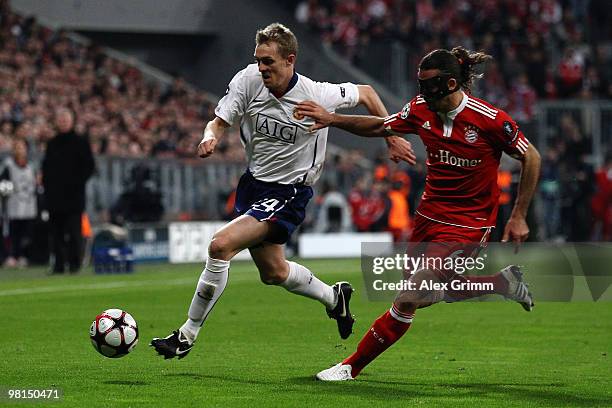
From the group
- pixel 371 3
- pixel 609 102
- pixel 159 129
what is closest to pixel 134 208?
pixel 159 129

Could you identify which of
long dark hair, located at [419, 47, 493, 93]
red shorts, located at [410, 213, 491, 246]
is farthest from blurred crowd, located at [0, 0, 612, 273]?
long dark hair, located at [419, 47, 493, 93]

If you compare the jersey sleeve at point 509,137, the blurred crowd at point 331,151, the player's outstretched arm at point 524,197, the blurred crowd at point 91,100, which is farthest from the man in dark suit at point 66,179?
the player's outstretched arm at point 524,197

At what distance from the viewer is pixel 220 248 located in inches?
351

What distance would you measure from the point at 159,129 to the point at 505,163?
307 inches

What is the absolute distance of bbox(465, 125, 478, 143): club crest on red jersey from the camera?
845 centimetres

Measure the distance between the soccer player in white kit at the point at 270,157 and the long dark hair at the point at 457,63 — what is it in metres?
0.63

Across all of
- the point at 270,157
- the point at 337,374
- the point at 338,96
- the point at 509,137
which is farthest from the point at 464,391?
the point at 338,96

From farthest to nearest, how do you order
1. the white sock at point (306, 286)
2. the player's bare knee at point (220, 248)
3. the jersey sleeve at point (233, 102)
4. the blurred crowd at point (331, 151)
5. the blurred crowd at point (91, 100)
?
1. the blurred crowd at point (91, 100)
2. the blurred crowd at point (331, 151)
3. the white sock at point (306, 286)
4. the jersey sleeve at point (233, 102)
5. the player's bare knee at point (220, 248)

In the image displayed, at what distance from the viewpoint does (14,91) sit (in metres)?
26.2

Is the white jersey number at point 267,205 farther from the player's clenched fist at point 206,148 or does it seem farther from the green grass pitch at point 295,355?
the green grass pitch at point 295,355

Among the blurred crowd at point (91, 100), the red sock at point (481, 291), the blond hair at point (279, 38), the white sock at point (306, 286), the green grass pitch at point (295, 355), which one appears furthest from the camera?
the blurred crowd at point (91, 100)

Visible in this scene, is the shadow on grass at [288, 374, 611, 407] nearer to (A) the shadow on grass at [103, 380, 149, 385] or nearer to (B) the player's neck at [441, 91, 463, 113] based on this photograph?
(A) the shadow on grass at [103, 380, 149, 385]

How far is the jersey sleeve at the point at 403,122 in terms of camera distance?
8641mm

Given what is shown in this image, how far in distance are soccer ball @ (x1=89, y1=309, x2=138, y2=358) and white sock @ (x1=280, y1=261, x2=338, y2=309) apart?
1.25m
